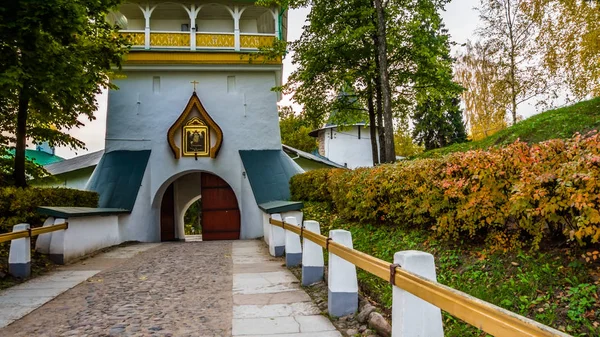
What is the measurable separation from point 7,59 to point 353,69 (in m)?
9.82

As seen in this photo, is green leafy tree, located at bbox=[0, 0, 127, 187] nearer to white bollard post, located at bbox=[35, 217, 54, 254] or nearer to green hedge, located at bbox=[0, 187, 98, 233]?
green hedge, located at bbox=[0, 187, 98, 233]

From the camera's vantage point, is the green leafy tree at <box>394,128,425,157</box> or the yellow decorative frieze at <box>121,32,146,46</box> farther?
the green leafy tree at <box>394,128,425,157</box>

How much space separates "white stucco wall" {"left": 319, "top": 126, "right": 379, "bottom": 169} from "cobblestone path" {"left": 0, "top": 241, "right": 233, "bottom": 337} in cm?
2659

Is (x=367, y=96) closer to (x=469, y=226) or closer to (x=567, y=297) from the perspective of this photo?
(x=469, y=226)

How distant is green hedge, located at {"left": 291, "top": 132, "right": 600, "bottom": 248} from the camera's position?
314 centimetres

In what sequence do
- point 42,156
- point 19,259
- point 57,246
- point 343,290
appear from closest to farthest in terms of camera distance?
point 343,290 → point 19,259 → point 57,246 → point 42,156

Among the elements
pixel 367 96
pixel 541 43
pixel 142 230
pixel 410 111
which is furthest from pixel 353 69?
pixel 541 43

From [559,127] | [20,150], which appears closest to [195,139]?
[20,150]

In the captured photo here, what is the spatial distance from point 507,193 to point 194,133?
13.1 meters

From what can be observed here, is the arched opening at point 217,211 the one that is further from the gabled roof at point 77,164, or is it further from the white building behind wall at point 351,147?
the white building behind wall at point 351,147

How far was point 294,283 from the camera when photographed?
579 centimetres

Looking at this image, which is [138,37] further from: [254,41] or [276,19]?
[276,19]

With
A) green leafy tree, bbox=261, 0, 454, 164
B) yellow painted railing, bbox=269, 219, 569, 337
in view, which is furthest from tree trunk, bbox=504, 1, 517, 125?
yellow painted railing, bbox=269, 219, 569, 337

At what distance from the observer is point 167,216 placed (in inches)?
682
